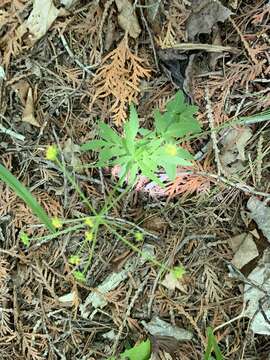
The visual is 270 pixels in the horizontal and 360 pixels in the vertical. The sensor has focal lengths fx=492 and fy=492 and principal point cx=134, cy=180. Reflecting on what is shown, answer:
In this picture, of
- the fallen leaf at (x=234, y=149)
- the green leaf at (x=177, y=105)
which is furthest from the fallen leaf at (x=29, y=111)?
the fallen leaf at (x=234, y=149)

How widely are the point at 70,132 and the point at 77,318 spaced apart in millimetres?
746

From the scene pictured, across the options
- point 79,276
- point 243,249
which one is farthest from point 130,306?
point 243,249

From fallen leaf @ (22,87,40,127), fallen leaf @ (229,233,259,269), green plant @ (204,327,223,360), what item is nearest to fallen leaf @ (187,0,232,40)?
fallen leaf @ (22,87,40,127)

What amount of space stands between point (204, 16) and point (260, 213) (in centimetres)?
77

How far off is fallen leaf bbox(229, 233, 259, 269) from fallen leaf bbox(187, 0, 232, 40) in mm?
786

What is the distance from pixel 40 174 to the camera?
198 centimetres

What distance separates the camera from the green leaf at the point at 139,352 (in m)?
1.89

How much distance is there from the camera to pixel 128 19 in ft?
6.06

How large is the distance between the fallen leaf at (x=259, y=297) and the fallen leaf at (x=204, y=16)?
87cm

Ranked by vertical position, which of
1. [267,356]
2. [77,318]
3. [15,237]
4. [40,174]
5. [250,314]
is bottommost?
[267,356]

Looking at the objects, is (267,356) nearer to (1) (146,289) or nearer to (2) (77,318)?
(1) (146,289)

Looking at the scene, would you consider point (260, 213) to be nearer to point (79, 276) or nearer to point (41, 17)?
point (79, 276)

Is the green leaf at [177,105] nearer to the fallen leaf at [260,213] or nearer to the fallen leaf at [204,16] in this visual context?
the fallen leaf at [204,16]

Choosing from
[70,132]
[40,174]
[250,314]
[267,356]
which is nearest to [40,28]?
[70,132]
